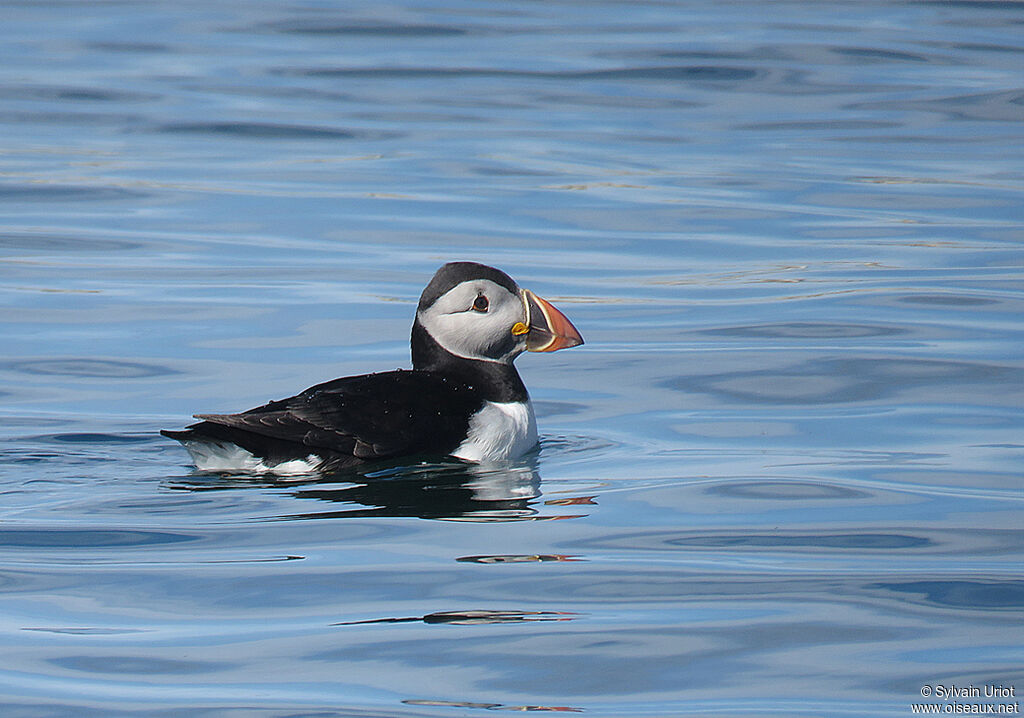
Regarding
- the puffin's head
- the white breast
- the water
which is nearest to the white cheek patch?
the puffin's head

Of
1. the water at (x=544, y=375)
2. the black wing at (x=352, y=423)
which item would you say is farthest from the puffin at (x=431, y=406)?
the water at (x=544, y=375)

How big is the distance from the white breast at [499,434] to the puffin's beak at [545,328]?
282mm

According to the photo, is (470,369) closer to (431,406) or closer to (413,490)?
(431,406)

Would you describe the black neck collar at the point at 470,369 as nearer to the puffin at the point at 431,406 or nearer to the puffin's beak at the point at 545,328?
the puffin at the point at 431,406

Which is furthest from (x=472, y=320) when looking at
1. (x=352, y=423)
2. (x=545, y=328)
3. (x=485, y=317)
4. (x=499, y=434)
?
(x=352, y=423)

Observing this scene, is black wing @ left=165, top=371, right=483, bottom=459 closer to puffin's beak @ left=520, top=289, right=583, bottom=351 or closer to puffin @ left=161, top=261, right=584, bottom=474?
puffin @ left=161, top=261, right=584, bottom=474

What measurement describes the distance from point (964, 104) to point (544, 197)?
6164mm

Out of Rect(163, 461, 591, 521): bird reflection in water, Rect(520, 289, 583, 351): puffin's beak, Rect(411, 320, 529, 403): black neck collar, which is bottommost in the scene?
Rect(163, 461, 591, 521): bird reflection in water

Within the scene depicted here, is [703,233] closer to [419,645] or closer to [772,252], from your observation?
[772,252]

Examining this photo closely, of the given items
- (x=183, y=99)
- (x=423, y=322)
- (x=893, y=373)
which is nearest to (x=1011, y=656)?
(x=423, y=322)

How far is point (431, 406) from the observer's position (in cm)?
619

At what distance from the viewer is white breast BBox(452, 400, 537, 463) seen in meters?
6.33

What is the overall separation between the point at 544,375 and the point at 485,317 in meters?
1.86

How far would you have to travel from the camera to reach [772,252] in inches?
444
